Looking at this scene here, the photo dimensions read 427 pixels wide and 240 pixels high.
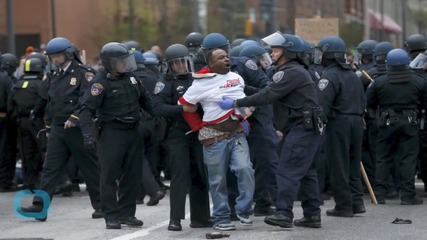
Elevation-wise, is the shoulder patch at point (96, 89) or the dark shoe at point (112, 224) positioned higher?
the shoulder patch at point (96, 89)

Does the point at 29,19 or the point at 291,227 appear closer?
the point at 291,227

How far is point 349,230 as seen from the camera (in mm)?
11977

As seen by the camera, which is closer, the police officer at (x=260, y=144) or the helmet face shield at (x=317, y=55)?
the police officer at (x=260, y=144)

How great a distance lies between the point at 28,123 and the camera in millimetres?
17312

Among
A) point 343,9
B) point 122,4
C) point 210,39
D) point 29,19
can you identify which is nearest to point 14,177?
point 29,19

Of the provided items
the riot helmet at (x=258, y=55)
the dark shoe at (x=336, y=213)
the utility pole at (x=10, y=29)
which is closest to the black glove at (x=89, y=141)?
the riot helmet at (x=258, y=55)

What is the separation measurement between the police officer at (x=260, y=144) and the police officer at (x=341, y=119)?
617 mm

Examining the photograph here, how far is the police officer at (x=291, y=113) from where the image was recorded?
1178cm

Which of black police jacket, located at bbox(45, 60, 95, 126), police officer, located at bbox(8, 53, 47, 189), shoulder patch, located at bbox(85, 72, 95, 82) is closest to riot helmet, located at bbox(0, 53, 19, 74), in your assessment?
police officer, located at bbox(8, 53, 47, 189)

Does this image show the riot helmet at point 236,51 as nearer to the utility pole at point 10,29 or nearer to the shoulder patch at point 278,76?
the shoulder patch at point 278,76

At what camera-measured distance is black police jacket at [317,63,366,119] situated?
13133 millimetres

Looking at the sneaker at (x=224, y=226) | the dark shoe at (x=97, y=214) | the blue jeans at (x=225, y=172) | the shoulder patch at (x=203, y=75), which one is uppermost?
the shoulder patch at (x=203, y=75)

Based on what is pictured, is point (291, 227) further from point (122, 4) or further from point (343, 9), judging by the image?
point (343, 9)

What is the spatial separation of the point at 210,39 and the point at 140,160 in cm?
149
